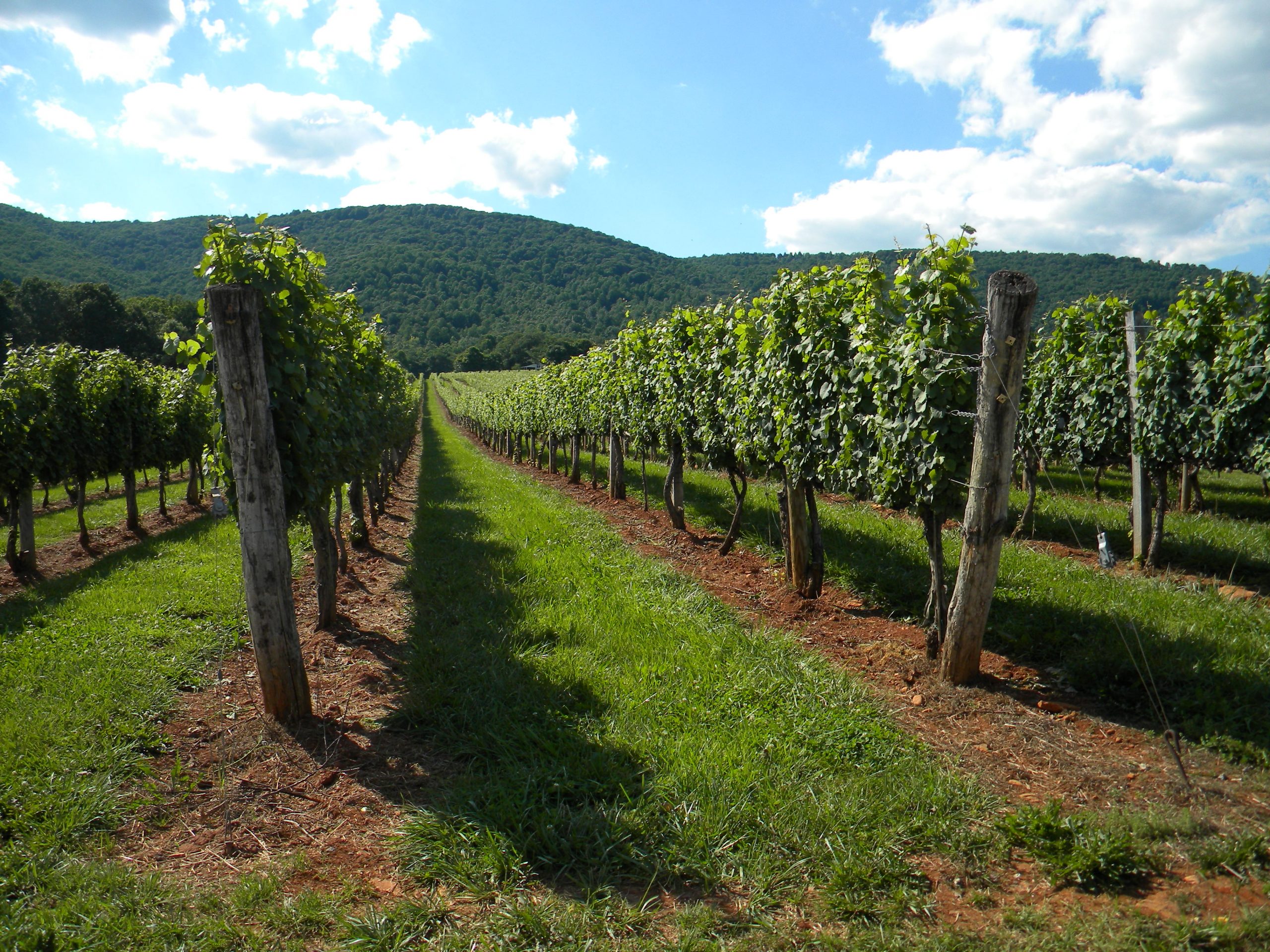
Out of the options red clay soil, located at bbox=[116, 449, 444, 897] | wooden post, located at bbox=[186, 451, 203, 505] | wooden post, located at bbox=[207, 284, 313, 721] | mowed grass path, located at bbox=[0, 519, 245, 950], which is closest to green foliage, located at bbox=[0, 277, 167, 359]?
wooden post, located at bbox=[186, 451, 203, 505]

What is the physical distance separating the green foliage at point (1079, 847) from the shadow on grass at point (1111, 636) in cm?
140

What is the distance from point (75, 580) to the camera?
1008 centimetres

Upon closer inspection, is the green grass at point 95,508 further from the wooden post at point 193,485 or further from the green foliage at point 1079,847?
the green foliage at point 1079,847

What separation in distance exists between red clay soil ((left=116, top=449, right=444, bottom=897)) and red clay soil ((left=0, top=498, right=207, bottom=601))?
298 inches

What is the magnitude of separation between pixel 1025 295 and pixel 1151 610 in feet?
11.9

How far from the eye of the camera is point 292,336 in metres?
5.36

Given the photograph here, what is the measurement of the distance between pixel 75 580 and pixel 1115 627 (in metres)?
13.2

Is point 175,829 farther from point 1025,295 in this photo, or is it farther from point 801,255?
point 801,255

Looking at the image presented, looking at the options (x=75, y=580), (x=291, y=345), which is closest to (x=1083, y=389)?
(x=291, y=345)

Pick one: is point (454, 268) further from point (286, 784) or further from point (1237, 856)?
point (1237, 856)

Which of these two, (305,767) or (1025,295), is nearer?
(305,767)

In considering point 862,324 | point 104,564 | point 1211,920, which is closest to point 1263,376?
point 862,324

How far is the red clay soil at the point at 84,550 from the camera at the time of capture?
11.4 metres

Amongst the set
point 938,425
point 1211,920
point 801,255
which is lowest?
A: point 1211,920
